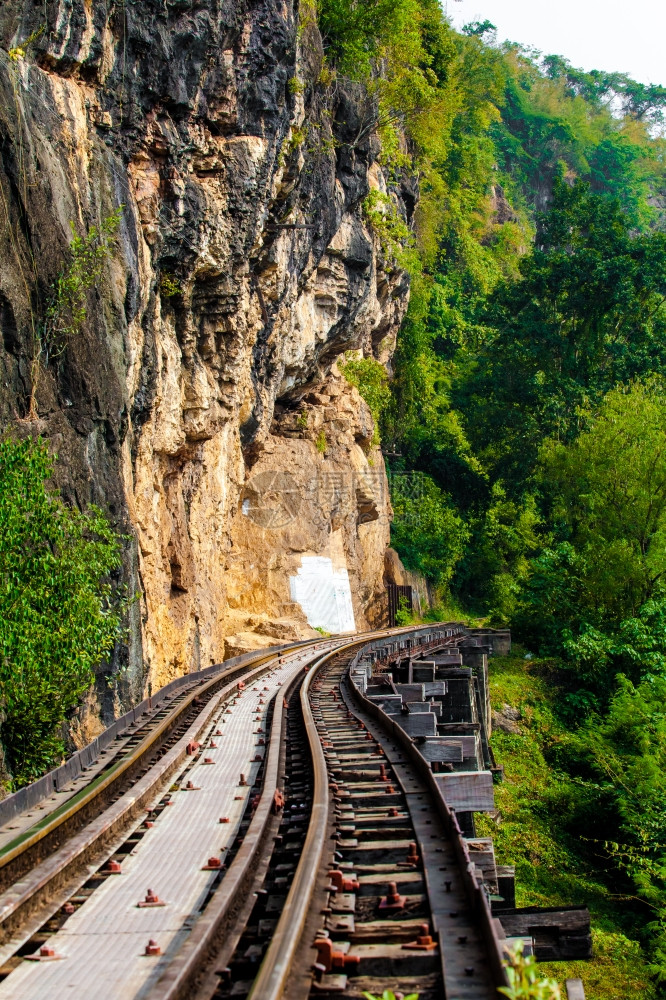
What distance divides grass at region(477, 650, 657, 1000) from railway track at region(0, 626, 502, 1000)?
618 centimetres

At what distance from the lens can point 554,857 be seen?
1798cm

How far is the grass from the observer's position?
13953 mm

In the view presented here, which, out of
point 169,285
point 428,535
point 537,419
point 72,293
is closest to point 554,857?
point 72,293

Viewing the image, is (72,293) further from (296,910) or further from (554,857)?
(554,857)

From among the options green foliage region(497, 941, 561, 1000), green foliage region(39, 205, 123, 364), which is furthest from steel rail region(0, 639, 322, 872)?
green foliage region(39, 205, 123, 364)

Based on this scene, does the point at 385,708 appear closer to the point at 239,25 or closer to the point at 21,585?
the point at 21,585

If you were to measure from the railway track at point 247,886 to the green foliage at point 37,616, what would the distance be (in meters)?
1.28

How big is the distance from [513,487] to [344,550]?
13927mm

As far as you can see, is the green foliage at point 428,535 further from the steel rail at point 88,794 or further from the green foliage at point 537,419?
the steel rail at point 88,794

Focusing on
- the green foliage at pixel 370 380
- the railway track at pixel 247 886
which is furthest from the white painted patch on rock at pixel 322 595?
the railway track at pixel 247 886

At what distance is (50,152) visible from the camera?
1405 cm

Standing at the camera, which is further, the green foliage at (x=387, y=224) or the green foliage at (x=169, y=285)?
the green foliage at (x=387, y=224)

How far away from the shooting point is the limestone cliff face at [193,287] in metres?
14.0

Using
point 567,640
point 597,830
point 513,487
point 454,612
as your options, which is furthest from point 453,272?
point 597,830
